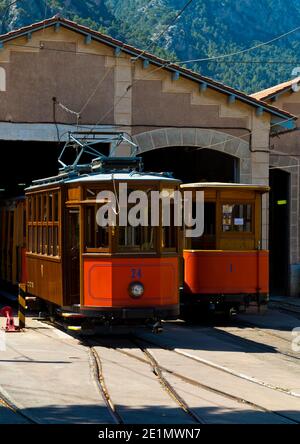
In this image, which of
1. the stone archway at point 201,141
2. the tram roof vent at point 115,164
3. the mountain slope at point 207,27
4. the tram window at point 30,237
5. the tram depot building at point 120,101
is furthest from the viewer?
the mountain slope at point 207,27

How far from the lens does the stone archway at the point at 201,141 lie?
24.1 meters

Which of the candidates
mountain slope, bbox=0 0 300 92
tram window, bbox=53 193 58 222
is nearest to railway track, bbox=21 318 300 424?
tram window, bbox=53 193 58 222

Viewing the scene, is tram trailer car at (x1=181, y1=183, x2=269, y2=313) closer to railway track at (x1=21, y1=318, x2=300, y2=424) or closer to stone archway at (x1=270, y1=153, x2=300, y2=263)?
railway track at (x1=21, y1=318, x2=300, y2=424)

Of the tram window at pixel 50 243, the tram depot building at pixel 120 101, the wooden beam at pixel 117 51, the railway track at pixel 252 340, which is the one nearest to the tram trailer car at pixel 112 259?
the tram window at pixel 50 243

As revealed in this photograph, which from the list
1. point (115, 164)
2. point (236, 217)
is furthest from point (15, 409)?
point (236, 217)

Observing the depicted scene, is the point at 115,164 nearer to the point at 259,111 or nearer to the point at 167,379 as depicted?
the point at 167,379

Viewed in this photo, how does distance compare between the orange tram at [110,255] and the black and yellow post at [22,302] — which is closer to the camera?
the orange tram at [110,255]

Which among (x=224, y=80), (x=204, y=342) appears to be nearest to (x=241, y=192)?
(x=204, y=342)

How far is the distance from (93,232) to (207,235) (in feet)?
15.5

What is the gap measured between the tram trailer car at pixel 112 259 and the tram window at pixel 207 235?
3.80 m

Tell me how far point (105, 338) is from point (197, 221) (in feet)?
14.1

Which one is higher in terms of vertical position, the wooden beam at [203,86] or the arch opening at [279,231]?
the wooden beam at [203,86]

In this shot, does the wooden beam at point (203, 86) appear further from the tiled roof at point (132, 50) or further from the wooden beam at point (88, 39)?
the wooden beam at point (88, 39)

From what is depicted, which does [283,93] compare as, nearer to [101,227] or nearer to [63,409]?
[101,227]
